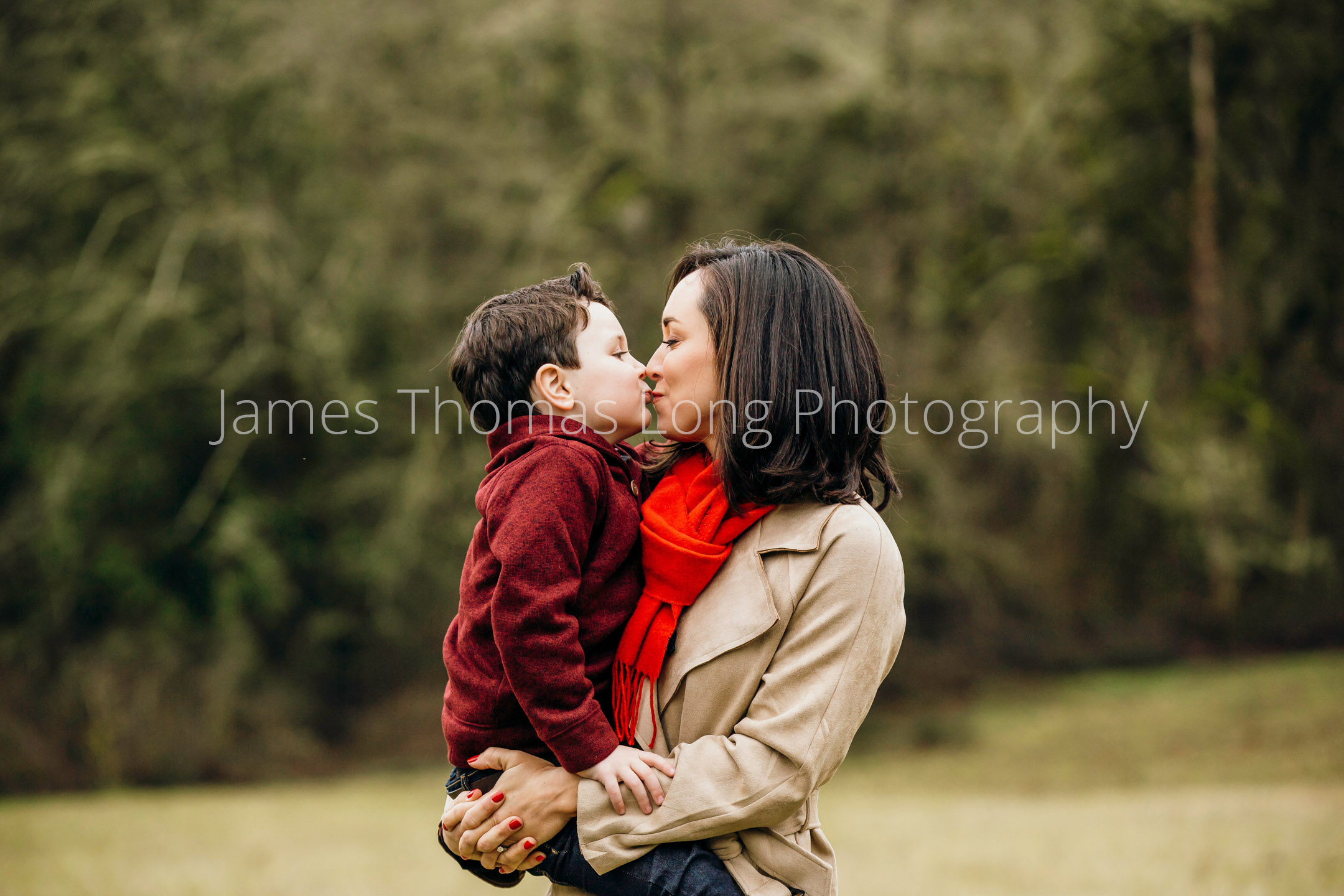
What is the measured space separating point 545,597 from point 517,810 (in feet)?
1.07

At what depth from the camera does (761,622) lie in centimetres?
142

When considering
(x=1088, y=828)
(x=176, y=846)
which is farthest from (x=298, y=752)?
(x=1088, y=828)

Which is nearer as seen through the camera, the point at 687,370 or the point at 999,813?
the point at 687,370

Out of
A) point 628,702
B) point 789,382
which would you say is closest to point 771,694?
point 628,702

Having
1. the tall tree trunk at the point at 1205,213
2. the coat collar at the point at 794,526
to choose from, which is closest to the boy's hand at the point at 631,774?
the coat collar at the point at 794,526

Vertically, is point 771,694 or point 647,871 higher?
point 771,694

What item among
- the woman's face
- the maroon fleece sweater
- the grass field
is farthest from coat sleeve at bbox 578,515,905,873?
the grass field

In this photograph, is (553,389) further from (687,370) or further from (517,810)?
(517,810)

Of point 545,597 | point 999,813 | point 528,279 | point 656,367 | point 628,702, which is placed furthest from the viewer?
point 528,279

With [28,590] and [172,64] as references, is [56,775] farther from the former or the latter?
[172,64]

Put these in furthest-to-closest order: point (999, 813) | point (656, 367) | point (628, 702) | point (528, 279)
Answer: point (528, 279) → point (999, 813) → point (656, 367) → point (628, 702)

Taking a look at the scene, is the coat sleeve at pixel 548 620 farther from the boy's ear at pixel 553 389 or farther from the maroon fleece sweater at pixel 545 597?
the boy's ear at pixel 553 389

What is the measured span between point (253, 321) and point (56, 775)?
147 inches

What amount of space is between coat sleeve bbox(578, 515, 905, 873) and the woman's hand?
0.16ft
